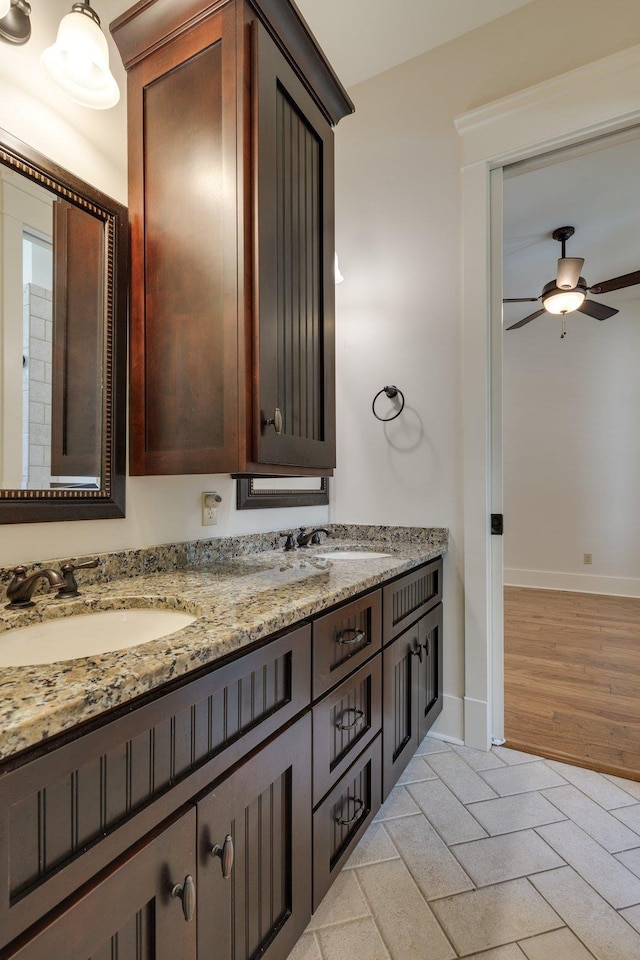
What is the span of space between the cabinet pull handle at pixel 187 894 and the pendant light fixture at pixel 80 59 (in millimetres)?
1613

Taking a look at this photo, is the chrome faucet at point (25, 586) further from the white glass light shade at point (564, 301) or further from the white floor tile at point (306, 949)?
the white glass light shade at point (564, 301)

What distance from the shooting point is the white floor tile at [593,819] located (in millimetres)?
1471

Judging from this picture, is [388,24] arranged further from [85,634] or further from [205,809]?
[205,809]

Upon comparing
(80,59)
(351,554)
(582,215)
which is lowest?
(351,554)

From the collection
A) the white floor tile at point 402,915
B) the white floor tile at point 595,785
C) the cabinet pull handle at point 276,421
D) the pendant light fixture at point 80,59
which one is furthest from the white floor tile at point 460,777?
the pendant light fixture at point 80,59

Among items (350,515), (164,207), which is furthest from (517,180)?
(164,207)

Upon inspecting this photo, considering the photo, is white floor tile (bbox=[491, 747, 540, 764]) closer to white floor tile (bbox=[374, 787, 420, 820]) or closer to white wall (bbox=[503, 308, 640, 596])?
white floor tile (bbox=[374, 787, 420, 820])

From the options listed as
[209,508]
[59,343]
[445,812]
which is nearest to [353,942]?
[445,812]

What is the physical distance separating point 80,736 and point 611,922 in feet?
4.75

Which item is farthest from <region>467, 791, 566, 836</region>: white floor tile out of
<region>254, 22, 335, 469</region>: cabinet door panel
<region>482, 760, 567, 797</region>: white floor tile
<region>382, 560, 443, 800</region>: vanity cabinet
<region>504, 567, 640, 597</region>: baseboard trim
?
<region>504, 567, 640, 597</region>: baseboard trim

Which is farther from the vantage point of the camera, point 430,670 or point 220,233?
point 430,670

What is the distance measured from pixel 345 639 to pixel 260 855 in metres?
0.49

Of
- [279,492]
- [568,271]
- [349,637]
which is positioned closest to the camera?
[349,637]

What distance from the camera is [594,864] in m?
1.38
